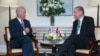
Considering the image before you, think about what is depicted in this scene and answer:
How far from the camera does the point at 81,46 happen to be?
507 centimetres

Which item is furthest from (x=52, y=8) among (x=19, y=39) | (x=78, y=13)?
(x=19, y=39)

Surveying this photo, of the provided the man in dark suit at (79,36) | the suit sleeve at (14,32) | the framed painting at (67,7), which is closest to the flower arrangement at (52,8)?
the framed painting at (67,7)

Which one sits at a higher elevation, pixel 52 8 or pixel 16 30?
pixel 52 8

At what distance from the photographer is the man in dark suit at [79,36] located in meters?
4.93

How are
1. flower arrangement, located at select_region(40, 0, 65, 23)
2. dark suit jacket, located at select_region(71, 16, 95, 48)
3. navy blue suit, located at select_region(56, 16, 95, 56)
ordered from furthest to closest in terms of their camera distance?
flower arrangement, located at select_region(40, 0, 65, 23)
dark suit jacket, located at select_region(71, 16, 95, 48)
navy blue suit, located at select_region(56, 16, 95, 56)

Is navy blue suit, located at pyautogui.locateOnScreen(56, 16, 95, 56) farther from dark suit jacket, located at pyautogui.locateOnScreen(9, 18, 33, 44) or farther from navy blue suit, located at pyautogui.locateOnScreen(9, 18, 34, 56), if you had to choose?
dark suit jacket, located at pyautogui.locateOnScreen(9, 18, 33, 44)

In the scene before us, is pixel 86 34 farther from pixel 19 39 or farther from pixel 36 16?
pixel 36 16

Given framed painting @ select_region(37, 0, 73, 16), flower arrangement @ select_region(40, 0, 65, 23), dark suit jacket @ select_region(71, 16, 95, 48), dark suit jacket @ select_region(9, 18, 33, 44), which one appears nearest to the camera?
dark suit jacket @ select_region(71, 16, 95, 48)

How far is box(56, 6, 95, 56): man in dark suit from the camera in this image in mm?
4934

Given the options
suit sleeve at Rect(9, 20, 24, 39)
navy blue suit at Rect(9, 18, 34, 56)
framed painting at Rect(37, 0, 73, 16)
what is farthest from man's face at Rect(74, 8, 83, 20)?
framed painting at Rect(37, 0, 73, 16)

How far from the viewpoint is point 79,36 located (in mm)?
5078

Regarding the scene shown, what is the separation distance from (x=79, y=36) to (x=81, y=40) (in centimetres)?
9

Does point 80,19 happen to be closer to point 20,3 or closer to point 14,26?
point 14,26

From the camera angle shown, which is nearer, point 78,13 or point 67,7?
point 78,13
